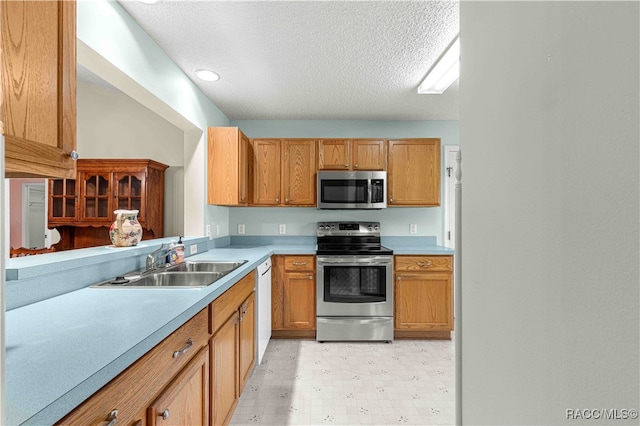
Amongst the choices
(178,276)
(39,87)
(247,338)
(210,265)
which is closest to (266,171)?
(210,265)

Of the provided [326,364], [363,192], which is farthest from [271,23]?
[326,364]

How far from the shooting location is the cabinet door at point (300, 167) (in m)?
3.41

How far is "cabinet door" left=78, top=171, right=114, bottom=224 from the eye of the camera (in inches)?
137

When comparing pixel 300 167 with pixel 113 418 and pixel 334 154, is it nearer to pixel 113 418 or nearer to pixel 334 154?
pixel 334 154

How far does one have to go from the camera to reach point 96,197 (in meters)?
3.51

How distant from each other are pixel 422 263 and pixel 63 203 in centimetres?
383

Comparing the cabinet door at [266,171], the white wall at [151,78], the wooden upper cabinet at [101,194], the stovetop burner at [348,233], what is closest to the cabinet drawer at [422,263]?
the stovetop burner at [348,233]

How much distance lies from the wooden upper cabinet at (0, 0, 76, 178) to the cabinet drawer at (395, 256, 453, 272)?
268 cm

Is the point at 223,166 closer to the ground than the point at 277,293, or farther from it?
farther from it

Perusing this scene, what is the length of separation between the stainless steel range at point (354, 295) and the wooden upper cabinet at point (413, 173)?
0.72m

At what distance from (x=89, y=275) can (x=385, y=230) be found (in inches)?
112

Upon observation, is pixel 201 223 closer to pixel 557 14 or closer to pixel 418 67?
pixel 418 67

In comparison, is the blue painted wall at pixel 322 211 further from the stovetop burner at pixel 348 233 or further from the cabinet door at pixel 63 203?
A: the cabinet door at pixel 63 203

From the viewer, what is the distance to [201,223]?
292 cm
